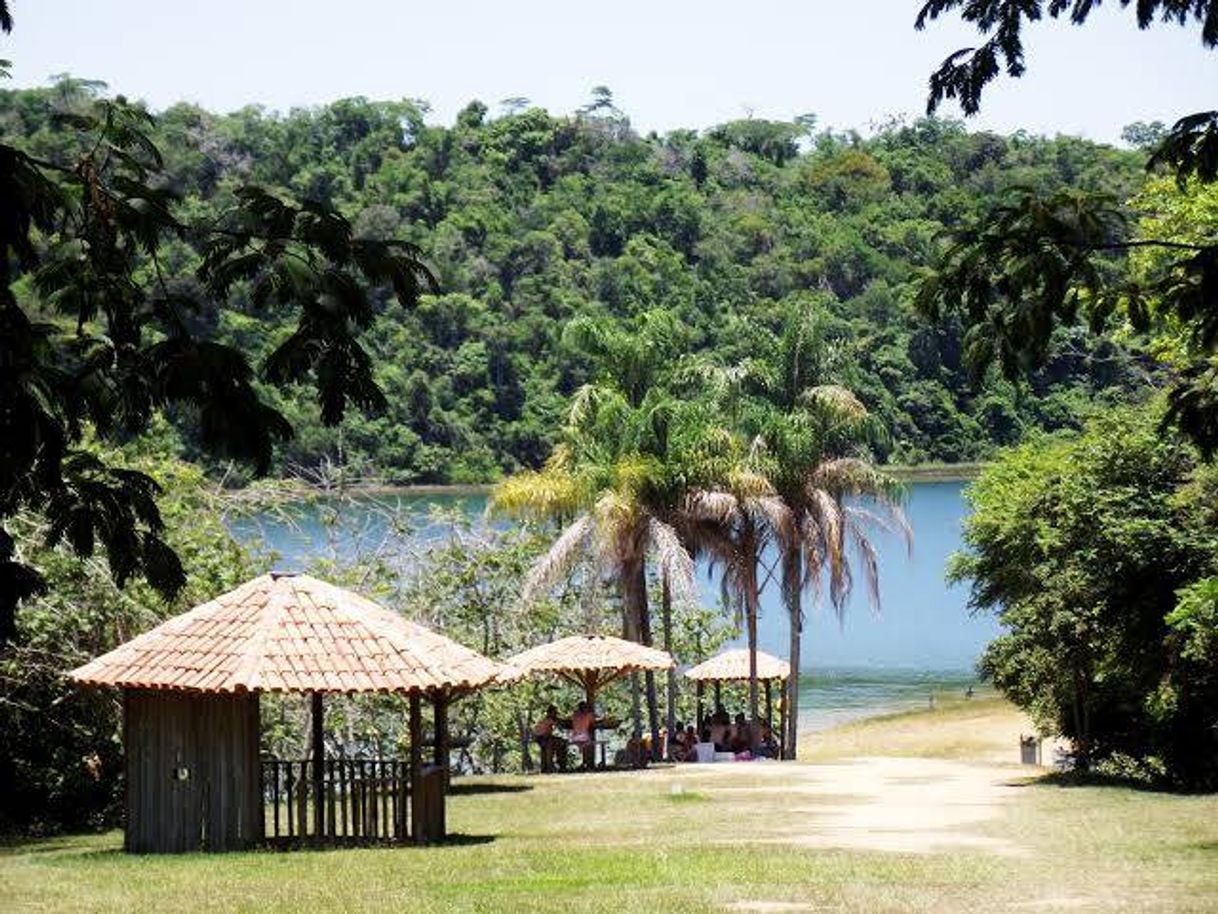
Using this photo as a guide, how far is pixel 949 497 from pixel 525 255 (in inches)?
1106

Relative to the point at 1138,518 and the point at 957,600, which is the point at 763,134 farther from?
the point at 1138,518

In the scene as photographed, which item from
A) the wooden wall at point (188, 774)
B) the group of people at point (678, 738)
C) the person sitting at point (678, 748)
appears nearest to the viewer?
the wooden wall at point (188, 774)

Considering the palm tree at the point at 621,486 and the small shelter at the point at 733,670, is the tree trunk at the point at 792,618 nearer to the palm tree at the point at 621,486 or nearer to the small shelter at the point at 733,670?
the small shelter at the point at 733,670

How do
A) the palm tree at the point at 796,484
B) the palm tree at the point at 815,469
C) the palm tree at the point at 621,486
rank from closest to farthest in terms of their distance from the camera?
the palm tree at the point at 621,486, the palm tree at the point at 796,484, the palm tree at the point at 815,469

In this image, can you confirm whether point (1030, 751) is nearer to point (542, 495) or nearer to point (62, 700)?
point (542, 495)

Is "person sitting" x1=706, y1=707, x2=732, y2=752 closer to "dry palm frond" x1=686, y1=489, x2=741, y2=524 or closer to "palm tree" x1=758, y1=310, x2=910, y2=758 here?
"palm tree" x1=758, y1=310, x2=910, y2=758

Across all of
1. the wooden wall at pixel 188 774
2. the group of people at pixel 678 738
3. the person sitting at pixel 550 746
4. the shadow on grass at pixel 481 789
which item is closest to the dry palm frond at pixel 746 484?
the group of people at pixel 678 738

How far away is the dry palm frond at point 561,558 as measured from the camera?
110 ft

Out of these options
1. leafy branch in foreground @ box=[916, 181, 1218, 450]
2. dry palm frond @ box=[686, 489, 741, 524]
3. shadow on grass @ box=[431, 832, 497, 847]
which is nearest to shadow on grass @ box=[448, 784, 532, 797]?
shadow on grass @ box=[431, 832, 497, 847]

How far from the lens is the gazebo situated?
18.5 metres

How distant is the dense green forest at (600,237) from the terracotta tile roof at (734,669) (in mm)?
46151

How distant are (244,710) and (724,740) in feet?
52.1

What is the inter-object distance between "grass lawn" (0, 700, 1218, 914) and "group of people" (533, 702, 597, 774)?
4.15m

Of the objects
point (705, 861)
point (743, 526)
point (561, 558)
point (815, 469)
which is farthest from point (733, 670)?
point (705, 861)
